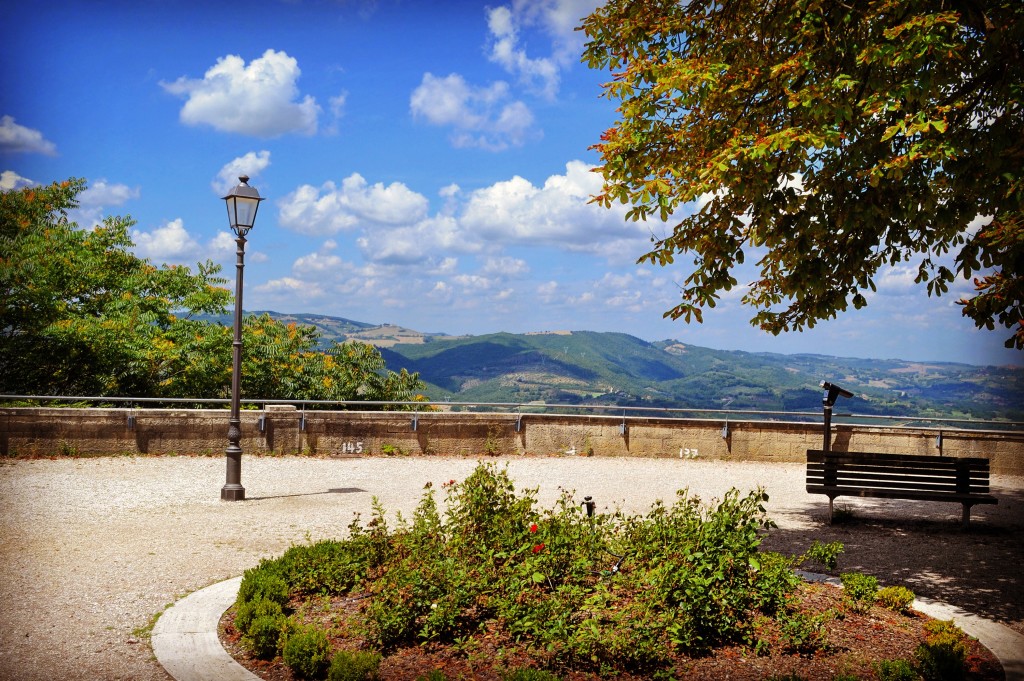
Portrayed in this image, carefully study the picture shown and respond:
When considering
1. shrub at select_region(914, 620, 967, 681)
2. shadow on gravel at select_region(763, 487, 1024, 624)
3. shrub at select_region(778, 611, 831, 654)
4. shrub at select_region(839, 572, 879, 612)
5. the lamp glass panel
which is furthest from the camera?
the lamp glass panel

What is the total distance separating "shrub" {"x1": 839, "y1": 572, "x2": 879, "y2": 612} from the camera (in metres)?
6.02

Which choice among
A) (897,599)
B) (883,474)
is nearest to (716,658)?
(897,599)

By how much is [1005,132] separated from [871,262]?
2.70m

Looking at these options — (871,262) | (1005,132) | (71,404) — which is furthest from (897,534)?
(71,404)

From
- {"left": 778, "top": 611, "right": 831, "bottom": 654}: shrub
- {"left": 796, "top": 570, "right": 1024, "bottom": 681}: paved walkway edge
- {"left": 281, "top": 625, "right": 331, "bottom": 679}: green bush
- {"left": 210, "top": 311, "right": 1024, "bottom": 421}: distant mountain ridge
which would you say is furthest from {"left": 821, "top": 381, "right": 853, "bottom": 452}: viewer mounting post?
{"left": 210, "top": 311, "right": 1024, "bottom": 421}: distant mountain ridge

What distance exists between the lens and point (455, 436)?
50.4 feet

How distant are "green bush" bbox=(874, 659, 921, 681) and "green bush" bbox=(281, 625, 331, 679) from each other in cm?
338

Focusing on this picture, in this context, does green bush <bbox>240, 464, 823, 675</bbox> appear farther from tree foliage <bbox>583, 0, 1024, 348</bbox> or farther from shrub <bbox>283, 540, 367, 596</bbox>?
tree foliage <bbox>583, 0, 1024, 348</bbox>

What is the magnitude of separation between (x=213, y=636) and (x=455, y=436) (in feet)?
32.5

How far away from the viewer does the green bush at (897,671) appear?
15.3ft

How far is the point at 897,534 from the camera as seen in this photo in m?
9.76

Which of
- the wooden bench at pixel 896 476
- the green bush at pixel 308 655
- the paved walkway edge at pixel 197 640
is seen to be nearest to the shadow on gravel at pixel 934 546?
the wooden bench at pixel 896 476

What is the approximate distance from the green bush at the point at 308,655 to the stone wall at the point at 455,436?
10045 mm

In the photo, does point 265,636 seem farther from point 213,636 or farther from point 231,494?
point 231,494
